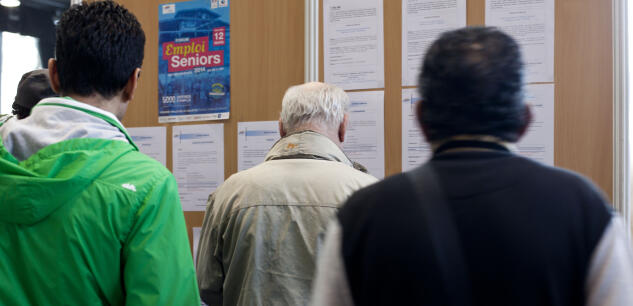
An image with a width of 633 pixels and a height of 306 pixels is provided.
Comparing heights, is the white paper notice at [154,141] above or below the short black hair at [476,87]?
below

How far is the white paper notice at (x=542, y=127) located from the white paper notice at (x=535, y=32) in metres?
0.05

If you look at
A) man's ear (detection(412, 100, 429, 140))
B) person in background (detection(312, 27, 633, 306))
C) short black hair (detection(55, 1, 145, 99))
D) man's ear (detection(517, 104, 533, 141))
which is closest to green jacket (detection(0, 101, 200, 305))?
short black hair (detection(55, 1, 145, 99))

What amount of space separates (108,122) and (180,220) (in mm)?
260

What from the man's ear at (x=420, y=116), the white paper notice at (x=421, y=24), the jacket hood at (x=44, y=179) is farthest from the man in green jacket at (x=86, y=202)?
the white paper notice at (x=421, y=24)

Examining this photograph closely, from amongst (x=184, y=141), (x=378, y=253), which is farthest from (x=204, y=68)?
(x=378, y=253)

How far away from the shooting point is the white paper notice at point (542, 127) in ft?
6.80

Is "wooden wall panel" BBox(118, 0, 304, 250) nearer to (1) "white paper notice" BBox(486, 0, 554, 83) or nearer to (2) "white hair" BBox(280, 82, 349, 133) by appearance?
(2) "white hair" BBox(280, 82, 349, 133)

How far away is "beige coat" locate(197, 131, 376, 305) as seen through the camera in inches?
64.9

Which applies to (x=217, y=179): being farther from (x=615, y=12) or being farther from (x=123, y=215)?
(x=615, y=12)

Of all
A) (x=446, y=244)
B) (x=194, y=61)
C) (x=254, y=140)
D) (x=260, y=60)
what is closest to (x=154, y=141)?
(x=194, y=61)

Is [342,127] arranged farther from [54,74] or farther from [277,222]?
[54,74]

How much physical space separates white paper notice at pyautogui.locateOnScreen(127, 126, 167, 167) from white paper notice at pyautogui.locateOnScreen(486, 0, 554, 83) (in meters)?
1.65

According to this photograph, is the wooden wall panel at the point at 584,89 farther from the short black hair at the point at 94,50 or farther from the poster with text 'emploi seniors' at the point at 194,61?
the short black hair at the point at 94,50

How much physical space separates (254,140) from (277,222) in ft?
2.96
